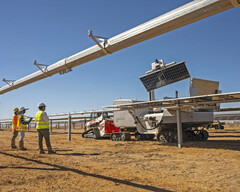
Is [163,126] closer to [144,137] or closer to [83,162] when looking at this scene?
[144,137]

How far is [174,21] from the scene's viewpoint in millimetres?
5066

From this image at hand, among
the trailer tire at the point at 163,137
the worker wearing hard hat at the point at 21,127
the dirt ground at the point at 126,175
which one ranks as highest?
the worker wearing hard hat at the point at 21,127

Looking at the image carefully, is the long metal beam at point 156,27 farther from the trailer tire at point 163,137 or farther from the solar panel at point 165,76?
the trailer tire at point 163,137

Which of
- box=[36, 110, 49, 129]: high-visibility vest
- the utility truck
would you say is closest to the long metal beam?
box=[36, 110, 49, 129]: high-visibility vest

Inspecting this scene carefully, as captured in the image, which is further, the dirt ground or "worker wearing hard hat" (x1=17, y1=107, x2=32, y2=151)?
"worker wearing hard hat" (x1=17, y1=107, x2=32, y2=151)

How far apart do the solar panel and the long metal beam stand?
529cm

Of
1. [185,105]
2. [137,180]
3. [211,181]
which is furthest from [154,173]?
[185,105]

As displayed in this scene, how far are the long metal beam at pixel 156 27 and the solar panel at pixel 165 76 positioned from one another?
5.29 metres

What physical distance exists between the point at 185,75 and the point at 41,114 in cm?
689

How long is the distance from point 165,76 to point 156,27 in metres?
6.48

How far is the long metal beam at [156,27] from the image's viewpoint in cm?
460

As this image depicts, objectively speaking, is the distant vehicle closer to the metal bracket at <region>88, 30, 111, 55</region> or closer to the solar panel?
the solar panel

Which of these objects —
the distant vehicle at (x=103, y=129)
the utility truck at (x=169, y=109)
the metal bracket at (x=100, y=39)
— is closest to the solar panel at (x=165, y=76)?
the utility truck at (x=169, y=109)

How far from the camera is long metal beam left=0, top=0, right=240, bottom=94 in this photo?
15.1 ft
